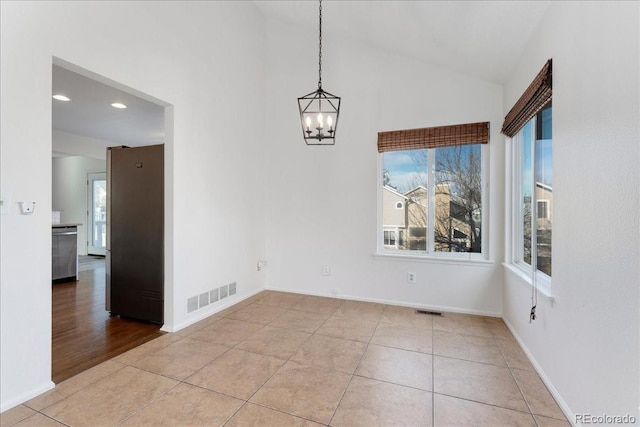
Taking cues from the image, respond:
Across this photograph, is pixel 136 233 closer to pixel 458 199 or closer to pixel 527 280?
pixel 458 199

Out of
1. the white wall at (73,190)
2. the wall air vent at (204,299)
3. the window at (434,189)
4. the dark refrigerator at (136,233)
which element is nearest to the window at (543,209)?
the window at (434,189)

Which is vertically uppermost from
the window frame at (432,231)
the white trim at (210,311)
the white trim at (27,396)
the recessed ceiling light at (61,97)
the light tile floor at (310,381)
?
the recessed ceiling light at (61,97)

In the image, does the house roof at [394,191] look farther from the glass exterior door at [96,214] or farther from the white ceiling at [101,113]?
the glass exterior door at [96,214]

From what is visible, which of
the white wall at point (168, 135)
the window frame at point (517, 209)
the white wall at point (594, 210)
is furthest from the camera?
the window frame at point (517, 209)

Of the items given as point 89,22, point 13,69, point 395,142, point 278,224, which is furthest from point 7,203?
point 395,142

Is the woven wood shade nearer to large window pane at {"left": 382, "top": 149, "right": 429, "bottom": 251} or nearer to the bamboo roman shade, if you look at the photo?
the bamboo roman shade

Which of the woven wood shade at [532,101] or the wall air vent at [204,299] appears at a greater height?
the woven wood shade at [532,101]

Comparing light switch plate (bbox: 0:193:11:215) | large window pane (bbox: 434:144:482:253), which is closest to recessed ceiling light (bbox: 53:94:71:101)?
light switch plate (bbox: 0:193:11:215)

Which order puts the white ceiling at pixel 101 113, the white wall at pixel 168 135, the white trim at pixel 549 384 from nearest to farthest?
1. the white trim at pixel 549 384
2. the white wall at pixel 168 135
3. the white ceiling at pixel 101 113

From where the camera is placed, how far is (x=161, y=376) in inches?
87.7

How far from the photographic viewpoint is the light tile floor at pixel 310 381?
5.93ft

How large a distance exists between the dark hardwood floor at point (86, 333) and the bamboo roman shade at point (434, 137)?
3.40 m

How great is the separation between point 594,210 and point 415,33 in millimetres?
2459

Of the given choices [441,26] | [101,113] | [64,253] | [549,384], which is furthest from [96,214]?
[549,384]
